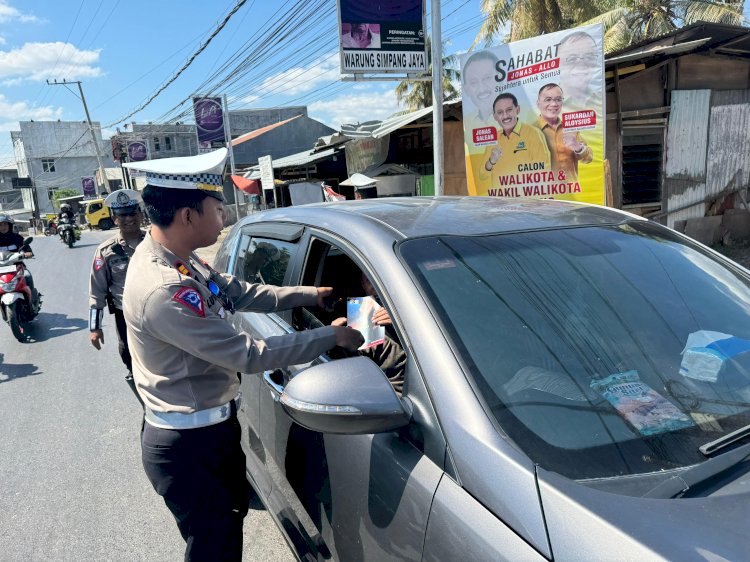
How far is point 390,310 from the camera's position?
161cm

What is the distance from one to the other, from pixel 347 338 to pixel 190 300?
21.5 inches

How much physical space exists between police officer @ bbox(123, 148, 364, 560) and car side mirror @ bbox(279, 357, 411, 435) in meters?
0.36

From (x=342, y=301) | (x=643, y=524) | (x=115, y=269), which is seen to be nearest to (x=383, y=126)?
(x=115, y=269)

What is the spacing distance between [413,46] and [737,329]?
780 centimetres

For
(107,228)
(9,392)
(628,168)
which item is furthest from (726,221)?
(107,228)

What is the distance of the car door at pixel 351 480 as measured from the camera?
4.40 feet

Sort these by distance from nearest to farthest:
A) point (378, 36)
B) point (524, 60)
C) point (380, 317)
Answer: point (380, 317) → point (524, 60) → point (378, 36)

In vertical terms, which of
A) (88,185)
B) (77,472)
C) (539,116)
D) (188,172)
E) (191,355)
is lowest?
(77,472)

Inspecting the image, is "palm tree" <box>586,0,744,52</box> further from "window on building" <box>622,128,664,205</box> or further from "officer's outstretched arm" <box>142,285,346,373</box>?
"officer's outstretched arm" <box>142,285,346,373</box>

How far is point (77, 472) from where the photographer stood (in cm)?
353

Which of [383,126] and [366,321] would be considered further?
[383,126]

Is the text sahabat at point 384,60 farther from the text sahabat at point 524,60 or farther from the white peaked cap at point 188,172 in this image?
the white peaked cap at point 188,172

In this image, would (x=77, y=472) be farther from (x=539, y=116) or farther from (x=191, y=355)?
(x=539, y=116)

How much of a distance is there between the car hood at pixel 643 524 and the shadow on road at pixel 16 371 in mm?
5986
